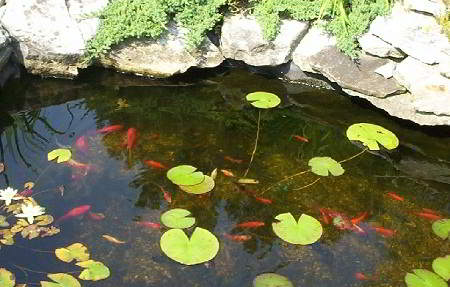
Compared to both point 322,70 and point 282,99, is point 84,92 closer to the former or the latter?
point 282,99

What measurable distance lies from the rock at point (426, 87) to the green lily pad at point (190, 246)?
2.28 metres

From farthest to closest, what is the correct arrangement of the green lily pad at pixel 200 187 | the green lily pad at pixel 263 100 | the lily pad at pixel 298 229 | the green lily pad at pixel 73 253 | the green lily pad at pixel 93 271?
the green lily pad at pixel 263 100 < the green lily pad at pixel 200 187 < the lily pad at pixel 298 229 < the green lily pad at pixel 73 253 < the green lily pad at pixel 93 271

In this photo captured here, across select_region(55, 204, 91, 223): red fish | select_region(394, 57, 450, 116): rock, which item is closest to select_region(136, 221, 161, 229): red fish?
select_region(55, 204, 91, 223): red fish

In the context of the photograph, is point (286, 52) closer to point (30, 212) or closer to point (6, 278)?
point (30, 212)

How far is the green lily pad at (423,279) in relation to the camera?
356 cm

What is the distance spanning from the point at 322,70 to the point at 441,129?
1218 millimetres

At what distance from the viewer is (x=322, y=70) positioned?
523cm

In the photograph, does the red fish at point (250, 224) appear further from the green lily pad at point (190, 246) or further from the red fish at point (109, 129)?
the red fish at point (109, 129)

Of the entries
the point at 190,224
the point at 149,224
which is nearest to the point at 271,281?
the point at 190,224

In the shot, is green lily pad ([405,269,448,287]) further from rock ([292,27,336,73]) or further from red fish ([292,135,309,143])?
rock ([292,27,336,73])

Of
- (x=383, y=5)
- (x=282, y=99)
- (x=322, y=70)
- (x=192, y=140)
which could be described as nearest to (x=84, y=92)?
(x=192, y=140)

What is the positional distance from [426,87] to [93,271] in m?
3.17

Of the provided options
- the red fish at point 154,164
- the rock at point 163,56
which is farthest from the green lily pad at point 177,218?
the rock at point 163,56

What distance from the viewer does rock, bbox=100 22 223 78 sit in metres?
5.36
